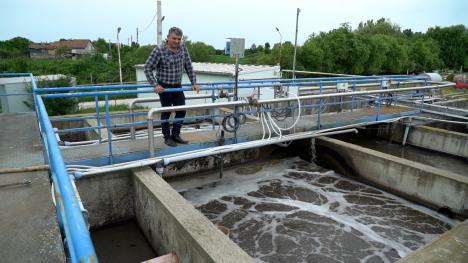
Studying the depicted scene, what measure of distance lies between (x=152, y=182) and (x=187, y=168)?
79.1 inches

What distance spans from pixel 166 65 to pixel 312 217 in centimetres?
341

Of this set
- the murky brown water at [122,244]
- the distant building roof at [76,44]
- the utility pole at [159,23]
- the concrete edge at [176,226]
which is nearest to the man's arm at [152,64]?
the concrete edge at [176,226]

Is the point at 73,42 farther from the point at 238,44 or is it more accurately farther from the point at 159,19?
the point at 238,44

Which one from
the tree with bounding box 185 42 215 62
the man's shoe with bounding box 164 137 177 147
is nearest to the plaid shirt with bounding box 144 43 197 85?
the man's shoe with bounding box 164 137 177 147

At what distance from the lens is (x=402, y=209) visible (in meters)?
5.68

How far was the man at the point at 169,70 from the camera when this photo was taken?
473 centimetres

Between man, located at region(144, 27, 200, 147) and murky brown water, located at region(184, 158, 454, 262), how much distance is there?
1.48m

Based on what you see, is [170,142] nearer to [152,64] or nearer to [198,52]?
[152,64]

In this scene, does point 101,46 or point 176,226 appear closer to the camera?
point 176,226

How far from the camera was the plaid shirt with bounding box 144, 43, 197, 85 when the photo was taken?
4750mm

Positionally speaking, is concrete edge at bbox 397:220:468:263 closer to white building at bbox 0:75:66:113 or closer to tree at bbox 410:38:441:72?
white building at bbox 0:75:66:113

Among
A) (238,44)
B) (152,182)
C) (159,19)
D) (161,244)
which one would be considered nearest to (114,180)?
(152,182)

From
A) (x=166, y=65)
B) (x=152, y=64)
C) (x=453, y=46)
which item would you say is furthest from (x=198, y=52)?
(x=152, y=64)

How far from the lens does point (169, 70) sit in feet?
16.2
